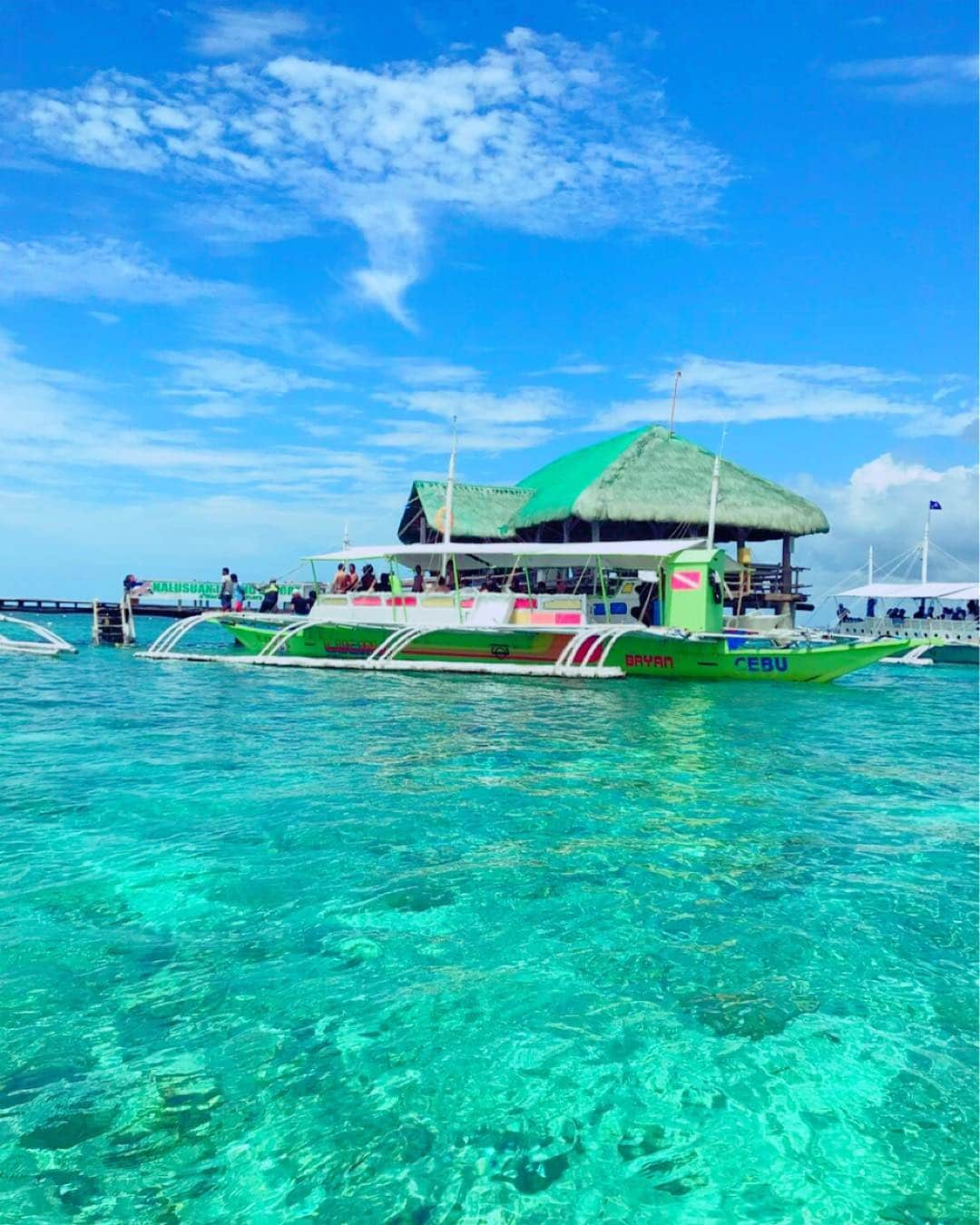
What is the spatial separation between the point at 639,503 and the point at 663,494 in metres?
1.41

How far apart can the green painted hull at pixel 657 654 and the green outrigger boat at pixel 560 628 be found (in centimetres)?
3

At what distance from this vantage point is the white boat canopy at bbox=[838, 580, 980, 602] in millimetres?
41156

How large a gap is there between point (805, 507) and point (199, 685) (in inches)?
948

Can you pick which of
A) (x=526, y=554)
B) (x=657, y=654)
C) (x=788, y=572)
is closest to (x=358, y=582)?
(x=526, y=554)

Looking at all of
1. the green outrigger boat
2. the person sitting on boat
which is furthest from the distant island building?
the person sitting on boat

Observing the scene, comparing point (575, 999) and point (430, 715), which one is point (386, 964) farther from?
point (430, 715)

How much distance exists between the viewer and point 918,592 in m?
43.6

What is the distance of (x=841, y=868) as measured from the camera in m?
6.28

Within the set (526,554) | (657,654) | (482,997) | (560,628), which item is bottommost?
(482,997)

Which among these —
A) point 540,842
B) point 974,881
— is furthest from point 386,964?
point 974,881

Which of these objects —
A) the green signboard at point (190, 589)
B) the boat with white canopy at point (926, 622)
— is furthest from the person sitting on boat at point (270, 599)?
the boat with white canopy at point (926, 622)

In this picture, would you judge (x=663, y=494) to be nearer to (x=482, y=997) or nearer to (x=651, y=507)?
(x=651, y=507)

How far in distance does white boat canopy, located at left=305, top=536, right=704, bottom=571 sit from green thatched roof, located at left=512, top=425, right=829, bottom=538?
5.41 meters

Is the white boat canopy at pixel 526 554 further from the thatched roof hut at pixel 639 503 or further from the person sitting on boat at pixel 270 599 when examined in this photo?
the person sitting on boat at pixel 270 599
